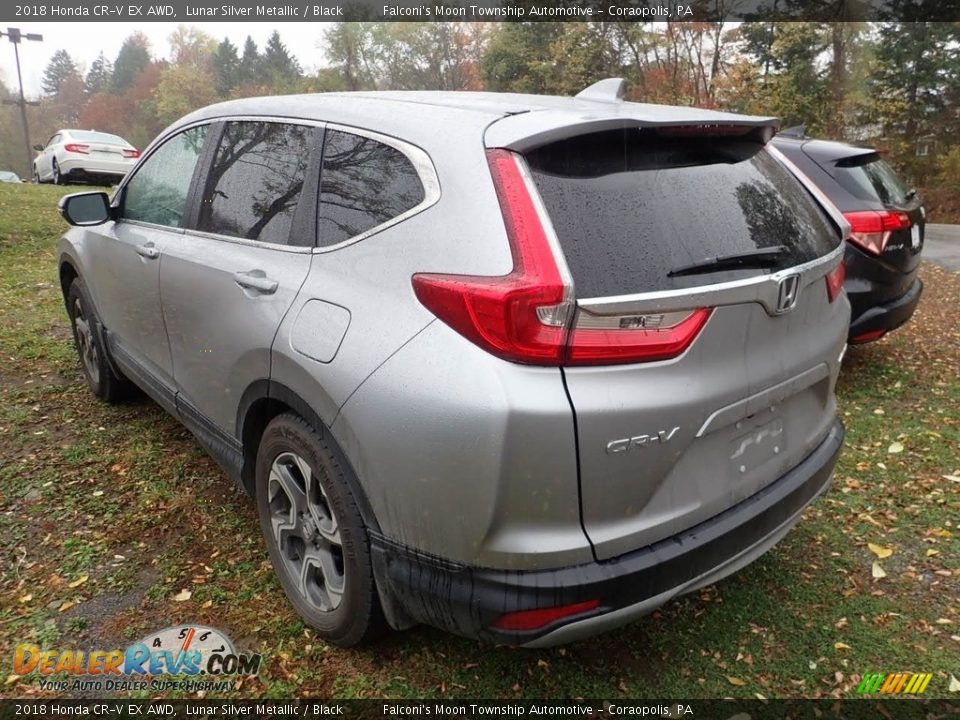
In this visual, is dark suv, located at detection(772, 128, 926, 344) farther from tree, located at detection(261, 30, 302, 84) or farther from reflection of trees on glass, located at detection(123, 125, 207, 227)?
tree, located at detection(261, 30, 302, 84)

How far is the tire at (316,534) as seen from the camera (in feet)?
6.72

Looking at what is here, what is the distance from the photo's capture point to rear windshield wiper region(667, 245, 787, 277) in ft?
5.94

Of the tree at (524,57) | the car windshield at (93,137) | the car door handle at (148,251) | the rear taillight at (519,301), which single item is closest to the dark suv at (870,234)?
the rear taillight at (519,301)

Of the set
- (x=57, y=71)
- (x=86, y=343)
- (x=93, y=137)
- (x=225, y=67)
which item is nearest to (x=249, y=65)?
(x=225, y=67)

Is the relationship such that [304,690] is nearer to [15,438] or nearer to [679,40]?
[15,438]

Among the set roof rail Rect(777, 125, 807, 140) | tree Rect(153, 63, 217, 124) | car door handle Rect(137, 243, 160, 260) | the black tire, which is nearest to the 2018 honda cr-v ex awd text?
car door handle Rect(137, 243, 160, 260)

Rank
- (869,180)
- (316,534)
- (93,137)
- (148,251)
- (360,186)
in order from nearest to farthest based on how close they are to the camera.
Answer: (360,186)
(316,534)
(148,251)
(869,180)
(93,137)

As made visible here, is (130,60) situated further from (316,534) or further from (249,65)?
(316,534)

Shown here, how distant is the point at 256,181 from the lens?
2.63 meters

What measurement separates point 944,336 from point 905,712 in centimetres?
498

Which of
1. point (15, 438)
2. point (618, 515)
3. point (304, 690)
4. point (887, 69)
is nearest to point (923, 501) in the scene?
point (618, 515)

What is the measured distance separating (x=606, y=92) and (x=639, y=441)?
145 centimetres

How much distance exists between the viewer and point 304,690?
220cm

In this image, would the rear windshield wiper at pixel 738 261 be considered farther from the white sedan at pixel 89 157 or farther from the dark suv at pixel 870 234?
the white sedan at pixel 89 157
